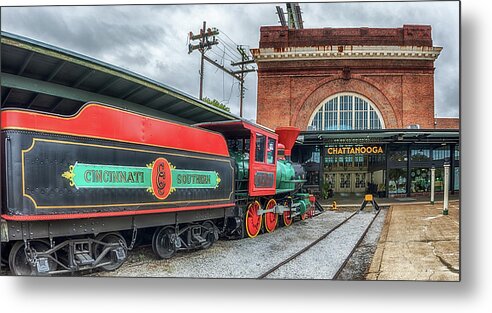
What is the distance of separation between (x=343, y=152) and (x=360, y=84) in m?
0.89

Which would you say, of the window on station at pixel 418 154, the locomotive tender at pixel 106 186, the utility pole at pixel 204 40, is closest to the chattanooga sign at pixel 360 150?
the window on station at pixel 418 154

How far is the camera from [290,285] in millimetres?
4273

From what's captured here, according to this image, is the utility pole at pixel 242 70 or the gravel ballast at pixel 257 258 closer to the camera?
the gravel ballast at pixel 257 258

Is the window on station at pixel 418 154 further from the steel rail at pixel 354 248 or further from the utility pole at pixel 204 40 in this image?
the utility pole at pixel 204 40

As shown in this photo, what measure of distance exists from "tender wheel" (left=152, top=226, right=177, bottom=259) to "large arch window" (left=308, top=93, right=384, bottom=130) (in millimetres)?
2130

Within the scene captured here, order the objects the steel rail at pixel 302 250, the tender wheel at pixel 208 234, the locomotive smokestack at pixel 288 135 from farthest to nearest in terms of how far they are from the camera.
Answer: the locomotive smokestack at pixel 288 135
the tender wheel at pixel 208 234
the steel rail at pixel 302 250

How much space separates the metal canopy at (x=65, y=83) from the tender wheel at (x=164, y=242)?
130 cm

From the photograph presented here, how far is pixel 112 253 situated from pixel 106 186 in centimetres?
75

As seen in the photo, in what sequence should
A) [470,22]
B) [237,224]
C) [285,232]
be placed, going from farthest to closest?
[285,232] < [237,224] < [470,22]

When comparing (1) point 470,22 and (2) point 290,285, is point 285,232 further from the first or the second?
(1) point 470,22

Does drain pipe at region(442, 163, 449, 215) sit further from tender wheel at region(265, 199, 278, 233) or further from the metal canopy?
the metal canopy

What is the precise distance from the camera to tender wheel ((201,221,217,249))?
4.84 m

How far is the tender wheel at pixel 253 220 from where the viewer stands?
5.54m

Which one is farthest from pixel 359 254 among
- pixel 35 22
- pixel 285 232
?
pixel 35 22
